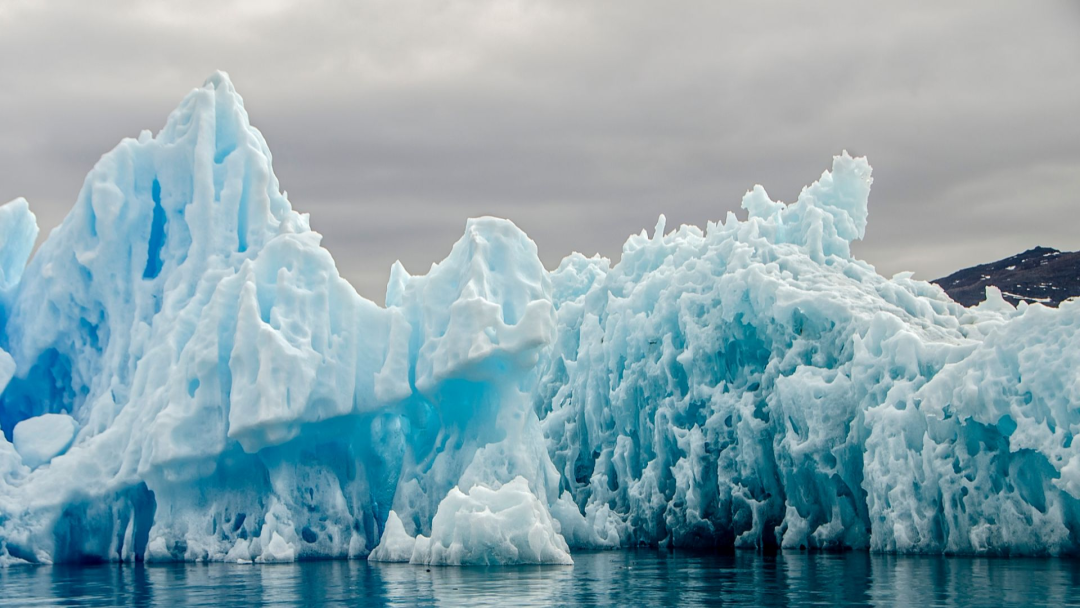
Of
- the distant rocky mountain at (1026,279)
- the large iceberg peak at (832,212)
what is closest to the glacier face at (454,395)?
the large iceberg peak at (832,212)

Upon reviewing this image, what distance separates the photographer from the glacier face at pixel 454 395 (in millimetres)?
25781

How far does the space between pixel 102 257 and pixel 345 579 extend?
15.2m

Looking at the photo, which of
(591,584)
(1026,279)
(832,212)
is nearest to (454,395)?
(591,584)

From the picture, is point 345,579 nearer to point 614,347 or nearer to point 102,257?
point 102,257

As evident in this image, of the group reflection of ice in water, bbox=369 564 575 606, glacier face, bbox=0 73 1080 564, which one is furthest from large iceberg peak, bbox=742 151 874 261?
reflection of ice in water, bbox=369 564 575 606

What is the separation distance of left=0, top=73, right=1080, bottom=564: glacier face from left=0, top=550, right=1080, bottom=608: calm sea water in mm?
1932

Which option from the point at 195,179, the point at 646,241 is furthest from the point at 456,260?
the point at 646,241

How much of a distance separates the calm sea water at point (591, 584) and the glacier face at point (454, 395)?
6.34ft

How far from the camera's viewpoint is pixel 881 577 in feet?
64.7

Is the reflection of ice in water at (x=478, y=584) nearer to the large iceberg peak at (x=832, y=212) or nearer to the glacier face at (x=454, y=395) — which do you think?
the glacier face at (x=454, y=395)

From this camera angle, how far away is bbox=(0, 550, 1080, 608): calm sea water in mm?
16219

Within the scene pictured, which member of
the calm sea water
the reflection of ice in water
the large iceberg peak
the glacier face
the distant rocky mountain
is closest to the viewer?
the calm sea water

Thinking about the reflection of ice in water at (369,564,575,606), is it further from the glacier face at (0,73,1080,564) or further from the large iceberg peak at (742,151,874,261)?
the large iceberg peak at (742,151,874,261)

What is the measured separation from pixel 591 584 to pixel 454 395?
35.9ft
